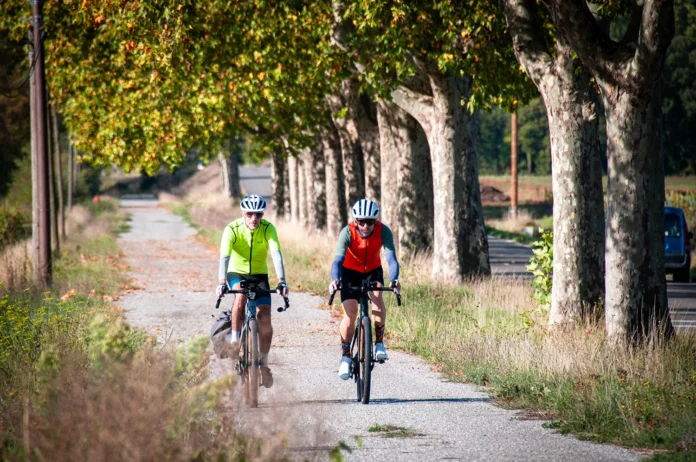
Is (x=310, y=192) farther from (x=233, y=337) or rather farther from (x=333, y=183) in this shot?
(x=233, y=337)

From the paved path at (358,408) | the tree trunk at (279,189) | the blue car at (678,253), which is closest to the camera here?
the paved path at (358,408)

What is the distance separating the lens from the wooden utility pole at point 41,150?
62.4 ft

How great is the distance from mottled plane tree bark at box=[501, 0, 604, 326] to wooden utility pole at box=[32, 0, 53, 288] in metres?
9.99

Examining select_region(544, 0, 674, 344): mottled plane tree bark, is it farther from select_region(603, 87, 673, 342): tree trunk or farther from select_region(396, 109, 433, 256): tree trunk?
select_region(396, 109, 433, 256): tree trunk

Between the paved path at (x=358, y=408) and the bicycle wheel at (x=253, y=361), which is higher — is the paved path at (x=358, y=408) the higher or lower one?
the lower one

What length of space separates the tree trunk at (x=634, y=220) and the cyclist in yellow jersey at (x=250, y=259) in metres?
3.71

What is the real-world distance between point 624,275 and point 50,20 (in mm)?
17006

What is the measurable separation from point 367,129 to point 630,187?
15.6 meters

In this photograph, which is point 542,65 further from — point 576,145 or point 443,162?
point 443,162

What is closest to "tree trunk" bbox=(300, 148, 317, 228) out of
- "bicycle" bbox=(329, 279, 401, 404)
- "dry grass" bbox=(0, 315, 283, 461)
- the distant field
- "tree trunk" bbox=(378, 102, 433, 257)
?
"tree trunk" bbox=(378, 102, 433, 257)

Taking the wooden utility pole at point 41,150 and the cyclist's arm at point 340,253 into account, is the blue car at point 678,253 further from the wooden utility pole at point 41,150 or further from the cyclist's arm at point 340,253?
the cyclist's arm at point 340,253

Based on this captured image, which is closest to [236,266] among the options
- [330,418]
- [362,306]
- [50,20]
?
[362,306]

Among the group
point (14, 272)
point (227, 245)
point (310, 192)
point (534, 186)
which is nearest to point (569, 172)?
point (227, 245)

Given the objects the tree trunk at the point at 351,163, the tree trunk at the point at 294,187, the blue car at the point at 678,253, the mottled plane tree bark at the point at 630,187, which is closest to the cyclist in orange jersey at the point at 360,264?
the mottled plane tree bark at the point at 630,187
